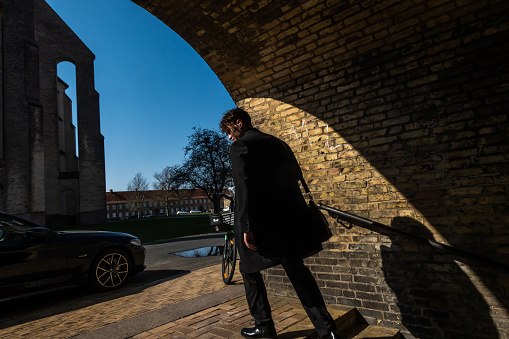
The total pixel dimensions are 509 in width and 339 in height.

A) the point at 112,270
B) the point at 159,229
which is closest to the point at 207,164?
the point at 159,229

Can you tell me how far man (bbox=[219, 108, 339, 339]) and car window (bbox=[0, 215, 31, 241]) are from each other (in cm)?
418

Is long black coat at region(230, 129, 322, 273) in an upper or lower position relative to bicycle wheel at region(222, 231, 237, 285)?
upper

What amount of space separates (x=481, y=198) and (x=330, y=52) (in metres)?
2.23

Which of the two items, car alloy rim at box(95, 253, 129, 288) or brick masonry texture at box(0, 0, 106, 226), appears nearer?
car alloy rim at box(95, 253, 129, 288)

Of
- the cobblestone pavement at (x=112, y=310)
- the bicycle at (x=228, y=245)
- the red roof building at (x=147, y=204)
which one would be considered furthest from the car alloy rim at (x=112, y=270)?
the red roof building at (x=147, y=204)

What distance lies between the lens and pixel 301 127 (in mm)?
4191

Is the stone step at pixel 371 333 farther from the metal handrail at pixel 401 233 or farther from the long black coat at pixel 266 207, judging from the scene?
the long black coat at pixel 266 207

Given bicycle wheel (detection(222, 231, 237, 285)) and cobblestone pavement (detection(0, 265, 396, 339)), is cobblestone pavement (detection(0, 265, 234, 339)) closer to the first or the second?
cobblestone pavement (detection(0, 265, 396, 339))

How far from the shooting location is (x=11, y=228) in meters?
4.89

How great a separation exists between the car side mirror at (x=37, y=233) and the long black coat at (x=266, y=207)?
4039 millimetres

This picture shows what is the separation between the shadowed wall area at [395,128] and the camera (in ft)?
9.67

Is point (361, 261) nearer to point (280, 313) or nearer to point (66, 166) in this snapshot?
point (280, 313)

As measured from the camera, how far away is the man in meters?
2.42

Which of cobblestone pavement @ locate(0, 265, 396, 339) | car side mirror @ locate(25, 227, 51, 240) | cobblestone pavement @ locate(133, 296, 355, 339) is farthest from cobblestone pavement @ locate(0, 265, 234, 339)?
car side mirror @ locate(25, 227, 51, 240)
